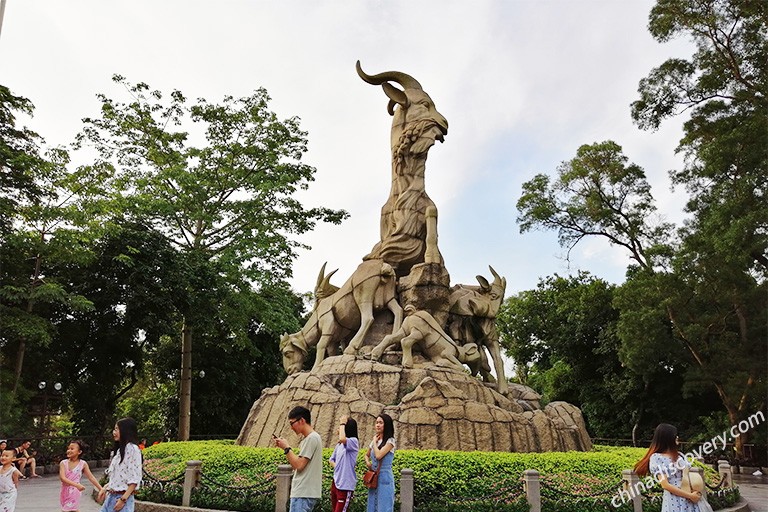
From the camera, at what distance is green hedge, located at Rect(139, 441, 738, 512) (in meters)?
7.77

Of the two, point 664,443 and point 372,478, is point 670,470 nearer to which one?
point 664,443

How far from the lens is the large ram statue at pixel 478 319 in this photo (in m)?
12.6

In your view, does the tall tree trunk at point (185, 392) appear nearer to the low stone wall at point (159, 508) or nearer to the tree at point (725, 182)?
the low stone wall at point (159, 508)

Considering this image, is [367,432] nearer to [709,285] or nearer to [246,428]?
[246,428]

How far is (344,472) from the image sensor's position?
5168 millimetres

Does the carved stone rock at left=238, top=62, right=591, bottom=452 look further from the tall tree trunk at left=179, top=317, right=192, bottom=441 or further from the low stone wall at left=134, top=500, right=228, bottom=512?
the tall tree trunk at left=179, top=317, right=192, bottom=441

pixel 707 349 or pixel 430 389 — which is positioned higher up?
pixel 707 349

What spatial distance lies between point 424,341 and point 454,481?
3606 mm

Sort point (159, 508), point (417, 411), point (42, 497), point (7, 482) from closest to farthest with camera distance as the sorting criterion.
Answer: point (7, 482) → point (159, 508) → point (417, 411) → point (42, 497)

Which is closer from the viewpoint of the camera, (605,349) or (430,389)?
(430,389)

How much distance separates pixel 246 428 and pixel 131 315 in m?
10.0

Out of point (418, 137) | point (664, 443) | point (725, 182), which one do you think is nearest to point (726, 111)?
point (725, 182)

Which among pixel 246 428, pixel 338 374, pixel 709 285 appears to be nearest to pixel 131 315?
pixel 246 428

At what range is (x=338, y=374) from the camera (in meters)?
10.9
